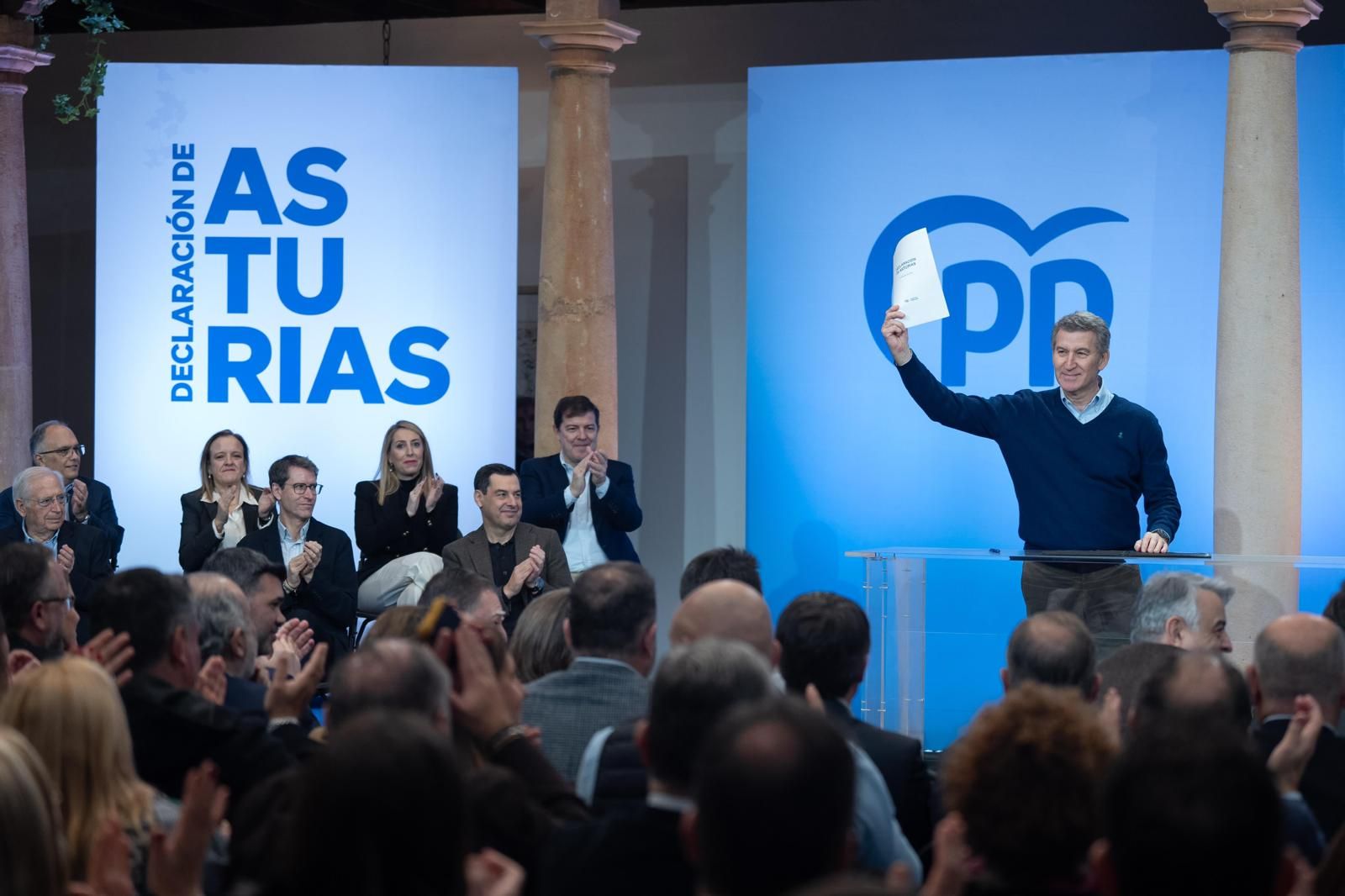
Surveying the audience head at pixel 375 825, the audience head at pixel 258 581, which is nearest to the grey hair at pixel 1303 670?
the audience head at pixel 375 825

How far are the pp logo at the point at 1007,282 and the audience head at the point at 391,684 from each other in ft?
18.4

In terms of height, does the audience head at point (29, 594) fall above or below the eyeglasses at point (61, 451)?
below

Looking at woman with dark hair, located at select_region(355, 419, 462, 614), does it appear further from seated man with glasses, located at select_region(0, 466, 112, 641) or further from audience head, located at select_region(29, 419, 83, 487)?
audience head, located at select_region(29, 419, 83, 487)

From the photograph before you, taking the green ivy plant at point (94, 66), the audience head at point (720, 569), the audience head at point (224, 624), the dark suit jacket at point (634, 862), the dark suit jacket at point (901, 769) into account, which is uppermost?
the green ivy plant at point (94, 66)

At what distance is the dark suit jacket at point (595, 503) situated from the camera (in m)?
7.17

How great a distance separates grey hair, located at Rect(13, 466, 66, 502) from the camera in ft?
21.6

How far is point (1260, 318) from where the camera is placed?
7164 mm

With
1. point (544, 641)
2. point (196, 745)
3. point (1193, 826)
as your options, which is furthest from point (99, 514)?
point (1193, 826)

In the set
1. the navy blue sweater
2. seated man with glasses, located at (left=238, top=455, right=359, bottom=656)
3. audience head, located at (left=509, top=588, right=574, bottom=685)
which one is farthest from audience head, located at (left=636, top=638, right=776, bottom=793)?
seated man with glasses, located at (left=238, top=455, right=359, bottom=656)

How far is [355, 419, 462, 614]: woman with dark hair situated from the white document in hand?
86.2 inches

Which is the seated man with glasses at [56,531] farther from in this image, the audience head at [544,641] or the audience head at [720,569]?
the audience head at [544,641]

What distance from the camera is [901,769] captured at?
3.55 metres

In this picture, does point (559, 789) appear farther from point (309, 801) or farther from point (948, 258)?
point (948, 258)

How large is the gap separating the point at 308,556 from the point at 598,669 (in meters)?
3.28
